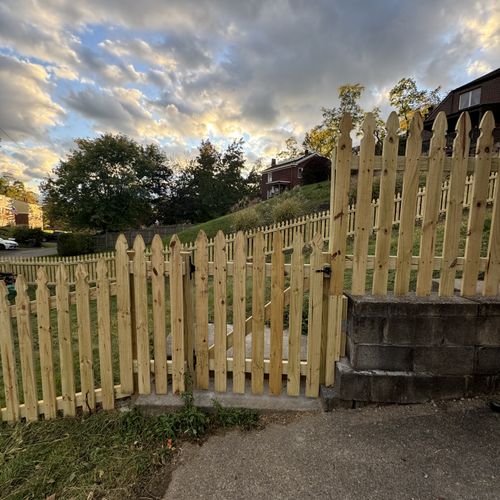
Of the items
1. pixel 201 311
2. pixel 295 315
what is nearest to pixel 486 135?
pixel 295 315

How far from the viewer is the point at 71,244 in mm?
19828

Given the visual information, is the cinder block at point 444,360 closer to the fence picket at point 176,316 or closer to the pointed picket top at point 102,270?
the fence picket at point 176,316

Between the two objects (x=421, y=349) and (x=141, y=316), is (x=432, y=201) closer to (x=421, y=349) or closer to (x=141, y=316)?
(x=421, y=349)

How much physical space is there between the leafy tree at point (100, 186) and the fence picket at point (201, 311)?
76.9 feet

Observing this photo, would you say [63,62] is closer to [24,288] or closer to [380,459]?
[24,288]

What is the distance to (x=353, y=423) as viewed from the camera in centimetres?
188

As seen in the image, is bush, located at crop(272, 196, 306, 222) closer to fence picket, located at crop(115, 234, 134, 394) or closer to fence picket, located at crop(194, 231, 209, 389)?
fence picket, located at crop(194, 231, 209, 389)

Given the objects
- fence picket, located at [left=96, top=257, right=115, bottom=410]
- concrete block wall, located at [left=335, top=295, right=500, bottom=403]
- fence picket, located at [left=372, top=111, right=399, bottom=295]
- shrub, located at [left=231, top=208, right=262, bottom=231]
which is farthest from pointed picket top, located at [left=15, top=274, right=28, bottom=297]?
shrub, located at [left=231, top=208, right=262, bottom=231]

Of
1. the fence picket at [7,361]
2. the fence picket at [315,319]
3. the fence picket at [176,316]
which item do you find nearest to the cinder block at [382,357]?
the fence picket at [315,319]

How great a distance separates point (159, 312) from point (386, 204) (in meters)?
1.84

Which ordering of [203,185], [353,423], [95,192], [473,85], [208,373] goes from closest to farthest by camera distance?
[353,423]
[208,373]
[473,85]
[95,192]
[203,185]

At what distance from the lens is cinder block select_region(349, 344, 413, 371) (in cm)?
196

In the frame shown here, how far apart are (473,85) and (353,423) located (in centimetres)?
2693

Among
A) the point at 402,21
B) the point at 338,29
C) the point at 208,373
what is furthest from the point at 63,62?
the point at 208,373
